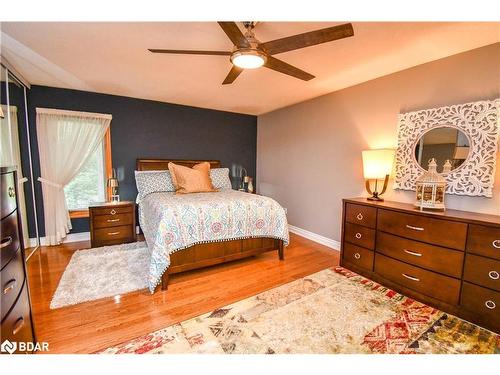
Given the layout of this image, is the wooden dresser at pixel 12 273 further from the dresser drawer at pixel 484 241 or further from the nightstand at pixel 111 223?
the dresser drawer at pixel 484 241

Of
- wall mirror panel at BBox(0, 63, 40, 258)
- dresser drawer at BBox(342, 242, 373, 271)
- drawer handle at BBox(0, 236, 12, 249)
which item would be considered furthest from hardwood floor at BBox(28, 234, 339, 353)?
drawer handle at BBox(0, 236, 12, 249)

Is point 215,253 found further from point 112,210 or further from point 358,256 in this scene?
point 112,210

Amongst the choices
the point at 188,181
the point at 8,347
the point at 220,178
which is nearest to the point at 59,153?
the point at 188,181

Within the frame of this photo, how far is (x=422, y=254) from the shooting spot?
78.2 inches

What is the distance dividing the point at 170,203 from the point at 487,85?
313 centimetres

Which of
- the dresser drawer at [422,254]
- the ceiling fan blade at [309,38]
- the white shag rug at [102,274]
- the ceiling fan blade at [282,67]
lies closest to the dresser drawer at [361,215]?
the dresser drawer at [422,254]

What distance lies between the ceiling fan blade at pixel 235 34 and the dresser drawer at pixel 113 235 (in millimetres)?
2908

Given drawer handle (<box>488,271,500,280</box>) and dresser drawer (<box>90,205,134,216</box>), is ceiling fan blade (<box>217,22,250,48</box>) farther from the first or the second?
dresser drawer (<box>90,205,134,216</box>)

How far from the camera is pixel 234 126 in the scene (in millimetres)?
4695

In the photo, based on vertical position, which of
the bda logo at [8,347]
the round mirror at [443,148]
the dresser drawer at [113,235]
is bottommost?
the dresser drawer at [113,235]

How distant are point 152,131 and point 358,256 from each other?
143 inches

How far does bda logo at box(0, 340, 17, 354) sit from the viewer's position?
38.8 inches

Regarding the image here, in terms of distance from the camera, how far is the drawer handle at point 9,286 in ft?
3.38
